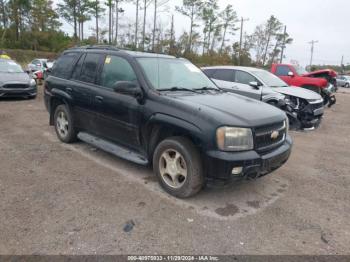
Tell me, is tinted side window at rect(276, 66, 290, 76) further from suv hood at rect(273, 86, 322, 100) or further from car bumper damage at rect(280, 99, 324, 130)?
car bumper damage at rect(280, 99, 324, 130)

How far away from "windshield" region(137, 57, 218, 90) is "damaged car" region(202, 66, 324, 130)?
370cm

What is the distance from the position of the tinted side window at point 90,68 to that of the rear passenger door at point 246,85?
16.1 feet

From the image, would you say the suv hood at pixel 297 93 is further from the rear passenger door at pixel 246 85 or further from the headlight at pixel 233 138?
the headlight at pixel 233 138

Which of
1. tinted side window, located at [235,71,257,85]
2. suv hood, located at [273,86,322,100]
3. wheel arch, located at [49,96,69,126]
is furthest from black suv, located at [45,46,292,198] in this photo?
tinted side window, located at [235,71,257,85]

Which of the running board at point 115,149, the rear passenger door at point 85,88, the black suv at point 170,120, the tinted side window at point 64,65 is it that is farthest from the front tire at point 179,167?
the tinted side window at point 64,65

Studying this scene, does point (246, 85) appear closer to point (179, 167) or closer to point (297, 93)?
point (297, 93)

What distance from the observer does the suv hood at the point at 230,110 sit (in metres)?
3.27

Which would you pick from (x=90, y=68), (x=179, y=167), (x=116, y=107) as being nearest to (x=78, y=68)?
(x=90, y=68)

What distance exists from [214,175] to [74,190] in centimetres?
184

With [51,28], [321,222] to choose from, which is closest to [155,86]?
[321,222]

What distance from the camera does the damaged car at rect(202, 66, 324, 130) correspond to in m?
7.81

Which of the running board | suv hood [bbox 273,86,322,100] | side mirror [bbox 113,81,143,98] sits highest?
side mirror [bbox 113,81,143,98]

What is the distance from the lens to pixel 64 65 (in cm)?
551

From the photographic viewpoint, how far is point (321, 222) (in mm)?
3314
